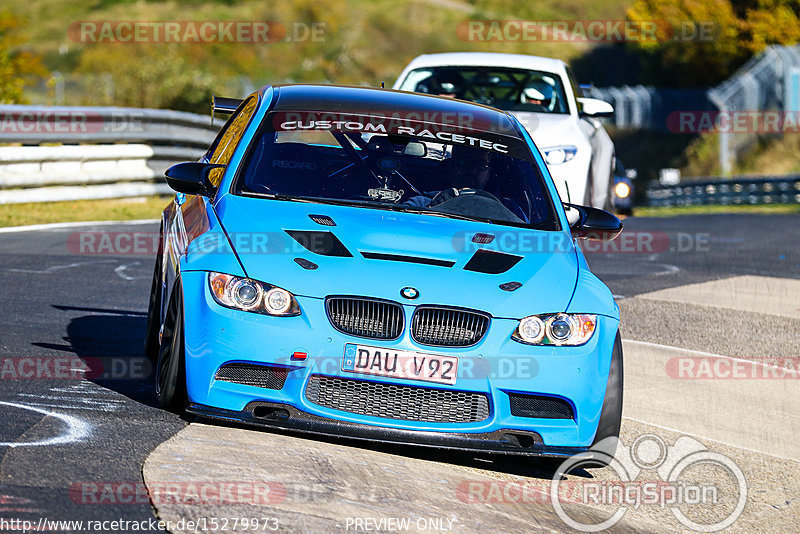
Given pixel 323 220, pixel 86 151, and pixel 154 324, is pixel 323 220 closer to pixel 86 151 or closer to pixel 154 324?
pixel 154 324

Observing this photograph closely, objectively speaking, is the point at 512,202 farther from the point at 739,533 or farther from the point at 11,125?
the point at 11,125

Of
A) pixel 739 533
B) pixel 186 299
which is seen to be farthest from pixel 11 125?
pixel 739 533

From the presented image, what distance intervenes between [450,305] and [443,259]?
0.35 meters

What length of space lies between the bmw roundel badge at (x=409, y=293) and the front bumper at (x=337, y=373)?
0.05 meters

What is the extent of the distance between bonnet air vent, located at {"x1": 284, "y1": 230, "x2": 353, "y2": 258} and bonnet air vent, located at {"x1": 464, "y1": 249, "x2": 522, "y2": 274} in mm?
555

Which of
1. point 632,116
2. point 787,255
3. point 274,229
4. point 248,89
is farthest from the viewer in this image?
point 632,116

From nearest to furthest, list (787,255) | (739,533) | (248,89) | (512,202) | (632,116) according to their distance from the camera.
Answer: (739,533)
(512,202)
(787,255)
(248,89)
(632,116)

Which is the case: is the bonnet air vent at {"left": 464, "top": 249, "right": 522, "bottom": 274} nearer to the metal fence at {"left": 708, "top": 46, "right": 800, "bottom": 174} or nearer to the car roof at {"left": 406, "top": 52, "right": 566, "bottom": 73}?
the car roof at {"left": 406, "top": 52, "right": 566, "bottom": 73}

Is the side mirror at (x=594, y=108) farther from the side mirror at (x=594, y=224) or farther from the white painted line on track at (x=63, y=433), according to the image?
the white painted line on track at (x=63, y=433)

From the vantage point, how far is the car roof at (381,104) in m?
6.94

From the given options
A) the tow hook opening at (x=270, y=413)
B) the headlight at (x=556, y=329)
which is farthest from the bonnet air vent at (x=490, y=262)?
the tow hook opening at (x=270, y=413)

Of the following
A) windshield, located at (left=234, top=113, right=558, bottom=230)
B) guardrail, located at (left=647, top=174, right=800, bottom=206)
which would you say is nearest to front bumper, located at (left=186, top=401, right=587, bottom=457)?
windshield, located at (left=234, top=113, right=558, bottom=230)

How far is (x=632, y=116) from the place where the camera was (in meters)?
44.9

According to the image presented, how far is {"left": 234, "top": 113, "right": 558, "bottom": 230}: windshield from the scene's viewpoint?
6.34 meters
